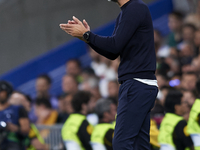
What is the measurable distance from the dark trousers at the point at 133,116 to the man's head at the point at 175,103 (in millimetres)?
1801

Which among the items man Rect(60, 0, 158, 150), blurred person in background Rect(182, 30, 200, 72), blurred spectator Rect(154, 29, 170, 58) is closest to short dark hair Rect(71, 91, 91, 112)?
blurred person in background Rect(182, 30, 200, 72)

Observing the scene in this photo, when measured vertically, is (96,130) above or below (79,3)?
below

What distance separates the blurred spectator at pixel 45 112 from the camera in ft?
23.4

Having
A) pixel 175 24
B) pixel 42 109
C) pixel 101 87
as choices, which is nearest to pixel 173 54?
pixel 175 24

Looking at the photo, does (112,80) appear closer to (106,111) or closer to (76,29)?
(106,111)

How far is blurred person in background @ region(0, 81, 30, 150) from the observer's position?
18.2 ft

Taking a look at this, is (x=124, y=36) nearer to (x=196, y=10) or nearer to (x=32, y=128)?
(x=32, y=128)

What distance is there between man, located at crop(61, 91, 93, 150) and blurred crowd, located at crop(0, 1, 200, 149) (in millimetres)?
35

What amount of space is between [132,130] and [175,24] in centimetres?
556

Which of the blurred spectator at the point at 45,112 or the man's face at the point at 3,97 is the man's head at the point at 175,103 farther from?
the blurred spectator at the point at 45,112

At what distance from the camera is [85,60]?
966 cm

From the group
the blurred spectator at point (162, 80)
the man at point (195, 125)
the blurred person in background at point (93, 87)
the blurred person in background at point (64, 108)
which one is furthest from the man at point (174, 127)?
the blurred person in background at point (64, 108)

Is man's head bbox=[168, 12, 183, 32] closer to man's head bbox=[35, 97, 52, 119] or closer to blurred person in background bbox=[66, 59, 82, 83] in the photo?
blurred person in background bbox=[66, 59, 82, 83]

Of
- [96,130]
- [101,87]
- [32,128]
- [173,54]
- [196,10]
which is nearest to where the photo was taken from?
[96,130]
